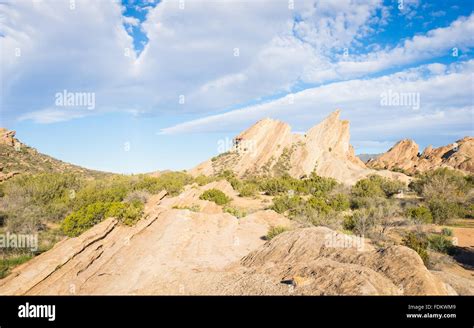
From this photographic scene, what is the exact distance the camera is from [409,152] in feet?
331

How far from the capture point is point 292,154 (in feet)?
227

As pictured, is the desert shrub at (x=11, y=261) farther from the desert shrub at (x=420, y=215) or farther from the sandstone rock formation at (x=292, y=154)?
the sandstone rock formation at (x=292, y=154)

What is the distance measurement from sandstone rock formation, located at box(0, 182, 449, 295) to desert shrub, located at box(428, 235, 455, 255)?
890 cm

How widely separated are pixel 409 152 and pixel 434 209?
8269 cm

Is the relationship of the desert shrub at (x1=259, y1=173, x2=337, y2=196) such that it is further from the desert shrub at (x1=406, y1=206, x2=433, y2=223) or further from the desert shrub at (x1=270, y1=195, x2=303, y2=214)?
the desert shrub at (x1=406, y1=206, x2=433, y2=223)

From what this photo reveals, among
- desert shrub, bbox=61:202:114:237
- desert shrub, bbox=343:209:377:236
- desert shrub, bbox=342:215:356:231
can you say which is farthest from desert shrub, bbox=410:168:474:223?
desert shrub, bbox=61:202:114:237

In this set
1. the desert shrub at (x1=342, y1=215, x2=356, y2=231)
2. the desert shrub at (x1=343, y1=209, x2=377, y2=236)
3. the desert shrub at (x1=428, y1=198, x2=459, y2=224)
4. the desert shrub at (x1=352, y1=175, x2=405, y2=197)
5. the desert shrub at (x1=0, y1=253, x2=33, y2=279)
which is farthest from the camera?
the desert shrub at (x1=352, y1=175, x2=405, y2=197)

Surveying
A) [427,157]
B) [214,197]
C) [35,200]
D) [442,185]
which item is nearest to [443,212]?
[442,185]

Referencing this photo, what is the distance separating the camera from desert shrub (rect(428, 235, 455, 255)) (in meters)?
18.5

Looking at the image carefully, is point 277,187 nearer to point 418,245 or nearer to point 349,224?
point 349,224
